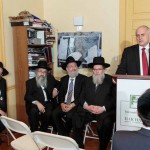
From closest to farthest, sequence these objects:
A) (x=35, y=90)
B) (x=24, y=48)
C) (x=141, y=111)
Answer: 1. (x=141, y=111)
2. (x=35, y=90)
3. (x=24, y=48)

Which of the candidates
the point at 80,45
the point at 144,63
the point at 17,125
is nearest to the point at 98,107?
the point at 144,63

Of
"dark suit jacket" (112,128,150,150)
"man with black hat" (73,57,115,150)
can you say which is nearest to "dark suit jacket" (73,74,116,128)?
"man with black hat" (73,57,115,150)

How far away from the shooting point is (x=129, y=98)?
2.82m

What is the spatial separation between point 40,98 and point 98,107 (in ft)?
3.32

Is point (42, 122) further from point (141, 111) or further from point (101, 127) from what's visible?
point (141, 111)

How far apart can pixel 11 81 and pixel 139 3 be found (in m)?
2.68

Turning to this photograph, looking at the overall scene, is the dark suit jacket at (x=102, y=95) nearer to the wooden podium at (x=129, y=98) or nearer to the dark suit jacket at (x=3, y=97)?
the wooden podium at (x=129, y=98)

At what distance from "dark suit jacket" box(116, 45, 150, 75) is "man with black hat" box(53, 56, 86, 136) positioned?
691 mm

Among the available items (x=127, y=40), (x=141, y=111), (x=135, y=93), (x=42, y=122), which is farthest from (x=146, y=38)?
(x=141, y=111)

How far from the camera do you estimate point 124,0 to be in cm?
460

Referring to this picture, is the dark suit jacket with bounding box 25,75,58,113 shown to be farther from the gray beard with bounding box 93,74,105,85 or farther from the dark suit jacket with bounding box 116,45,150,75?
the dark suit jacket with bounding box 116,45,150,75

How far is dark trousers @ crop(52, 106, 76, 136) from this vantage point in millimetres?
3703

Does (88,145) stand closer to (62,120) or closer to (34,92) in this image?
(62,120)

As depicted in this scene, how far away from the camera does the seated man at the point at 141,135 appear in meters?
1.35
